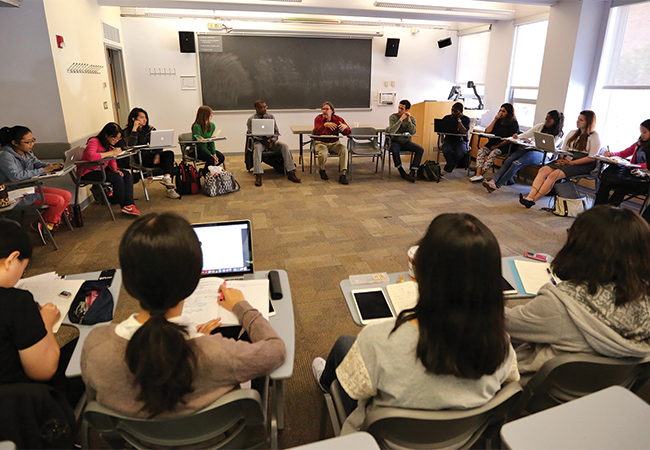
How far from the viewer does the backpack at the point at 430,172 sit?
6.24 meters

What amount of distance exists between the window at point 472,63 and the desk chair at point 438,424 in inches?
316

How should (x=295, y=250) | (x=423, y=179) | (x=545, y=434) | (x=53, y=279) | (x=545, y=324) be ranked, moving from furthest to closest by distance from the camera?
(x=423, y=179), (x=295, y=250), (x=53, y=279), (x=545, y=324), (x=545, y=434)

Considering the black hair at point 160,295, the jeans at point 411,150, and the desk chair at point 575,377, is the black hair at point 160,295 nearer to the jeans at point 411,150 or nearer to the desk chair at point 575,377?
the desk chair at point 575,377

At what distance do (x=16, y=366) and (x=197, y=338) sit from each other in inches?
24.0

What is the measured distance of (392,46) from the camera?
8.23 m

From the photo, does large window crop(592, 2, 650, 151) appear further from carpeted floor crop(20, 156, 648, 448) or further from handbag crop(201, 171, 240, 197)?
handbag crop(201, 171, 240, 197)

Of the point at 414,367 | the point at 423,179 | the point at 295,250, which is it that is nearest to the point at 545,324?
the point at 414,367

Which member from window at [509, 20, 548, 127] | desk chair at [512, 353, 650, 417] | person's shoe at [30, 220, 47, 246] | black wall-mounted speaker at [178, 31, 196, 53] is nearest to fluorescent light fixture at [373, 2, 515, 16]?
window at [509, 20, 548, 127]

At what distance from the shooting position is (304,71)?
7.98 m

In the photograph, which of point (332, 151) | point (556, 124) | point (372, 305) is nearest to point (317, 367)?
point (372, 305)

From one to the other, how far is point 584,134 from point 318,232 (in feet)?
11.6

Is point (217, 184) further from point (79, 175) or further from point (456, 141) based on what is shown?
point (456, 141)

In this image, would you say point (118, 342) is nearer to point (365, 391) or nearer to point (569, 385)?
point (365, 391)

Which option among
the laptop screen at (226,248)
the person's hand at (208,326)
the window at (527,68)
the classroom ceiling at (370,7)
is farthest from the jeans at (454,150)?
the person's hand at (208,326)
